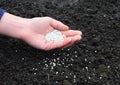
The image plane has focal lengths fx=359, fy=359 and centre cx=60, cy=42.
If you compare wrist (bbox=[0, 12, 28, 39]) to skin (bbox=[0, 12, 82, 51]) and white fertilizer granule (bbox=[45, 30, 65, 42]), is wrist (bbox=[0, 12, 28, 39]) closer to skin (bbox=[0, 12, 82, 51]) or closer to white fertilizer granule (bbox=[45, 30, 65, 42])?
skin (bbox=[0, 12, 82, 51])

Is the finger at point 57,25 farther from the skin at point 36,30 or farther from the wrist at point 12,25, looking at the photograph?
the wrist at point 12,25

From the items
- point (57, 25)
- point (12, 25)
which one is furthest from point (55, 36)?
point (12, 25)

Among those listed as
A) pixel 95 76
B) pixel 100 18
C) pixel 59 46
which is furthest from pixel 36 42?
pixel 100 18

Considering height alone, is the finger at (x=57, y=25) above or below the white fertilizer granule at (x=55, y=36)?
above

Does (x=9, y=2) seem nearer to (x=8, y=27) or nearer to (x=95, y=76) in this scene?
(x=8, y=27)

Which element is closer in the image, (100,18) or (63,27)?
(63,27)

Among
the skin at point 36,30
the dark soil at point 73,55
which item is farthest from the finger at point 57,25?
the dark soil at point 73,55

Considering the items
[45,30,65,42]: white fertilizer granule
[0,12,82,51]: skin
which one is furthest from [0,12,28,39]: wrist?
[45,30,65,42]: white fertilizer granule
